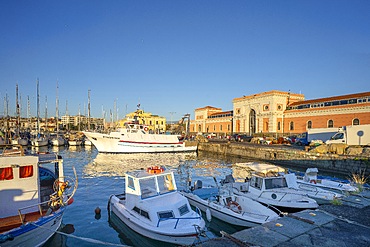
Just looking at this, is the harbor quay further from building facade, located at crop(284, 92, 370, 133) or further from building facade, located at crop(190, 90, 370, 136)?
building facade, located at crop(190, 90, 370, 136)

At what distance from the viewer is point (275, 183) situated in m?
11.9

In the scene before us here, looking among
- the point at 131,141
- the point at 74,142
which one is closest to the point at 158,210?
the point at 131,141

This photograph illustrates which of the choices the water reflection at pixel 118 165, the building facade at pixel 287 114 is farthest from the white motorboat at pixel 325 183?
the building facade at pixel 287 114

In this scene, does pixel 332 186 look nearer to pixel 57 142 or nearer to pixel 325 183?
pixel 325 183

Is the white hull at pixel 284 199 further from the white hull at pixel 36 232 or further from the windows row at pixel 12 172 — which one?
the windows row at pixel 12 172

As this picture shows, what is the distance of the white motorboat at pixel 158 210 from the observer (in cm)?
814

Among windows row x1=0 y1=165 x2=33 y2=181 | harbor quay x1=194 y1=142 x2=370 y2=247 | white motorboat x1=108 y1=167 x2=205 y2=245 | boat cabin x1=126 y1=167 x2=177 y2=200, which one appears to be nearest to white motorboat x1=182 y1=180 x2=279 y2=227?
white motorboat x1=108 y1=167 x2=205 y2=245

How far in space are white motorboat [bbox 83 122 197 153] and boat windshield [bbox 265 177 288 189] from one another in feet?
107

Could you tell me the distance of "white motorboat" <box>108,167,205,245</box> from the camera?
26.7ft

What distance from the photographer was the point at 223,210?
1073cm

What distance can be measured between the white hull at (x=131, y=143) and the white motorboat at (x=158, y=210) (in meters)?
31.0

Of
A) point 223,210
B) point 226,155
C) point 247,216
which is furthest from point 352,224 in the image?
point 226,155

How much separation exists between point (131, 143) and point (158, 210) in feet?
112

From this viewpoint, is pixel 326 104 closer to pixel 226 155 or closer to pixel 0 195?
pixel 226 155
